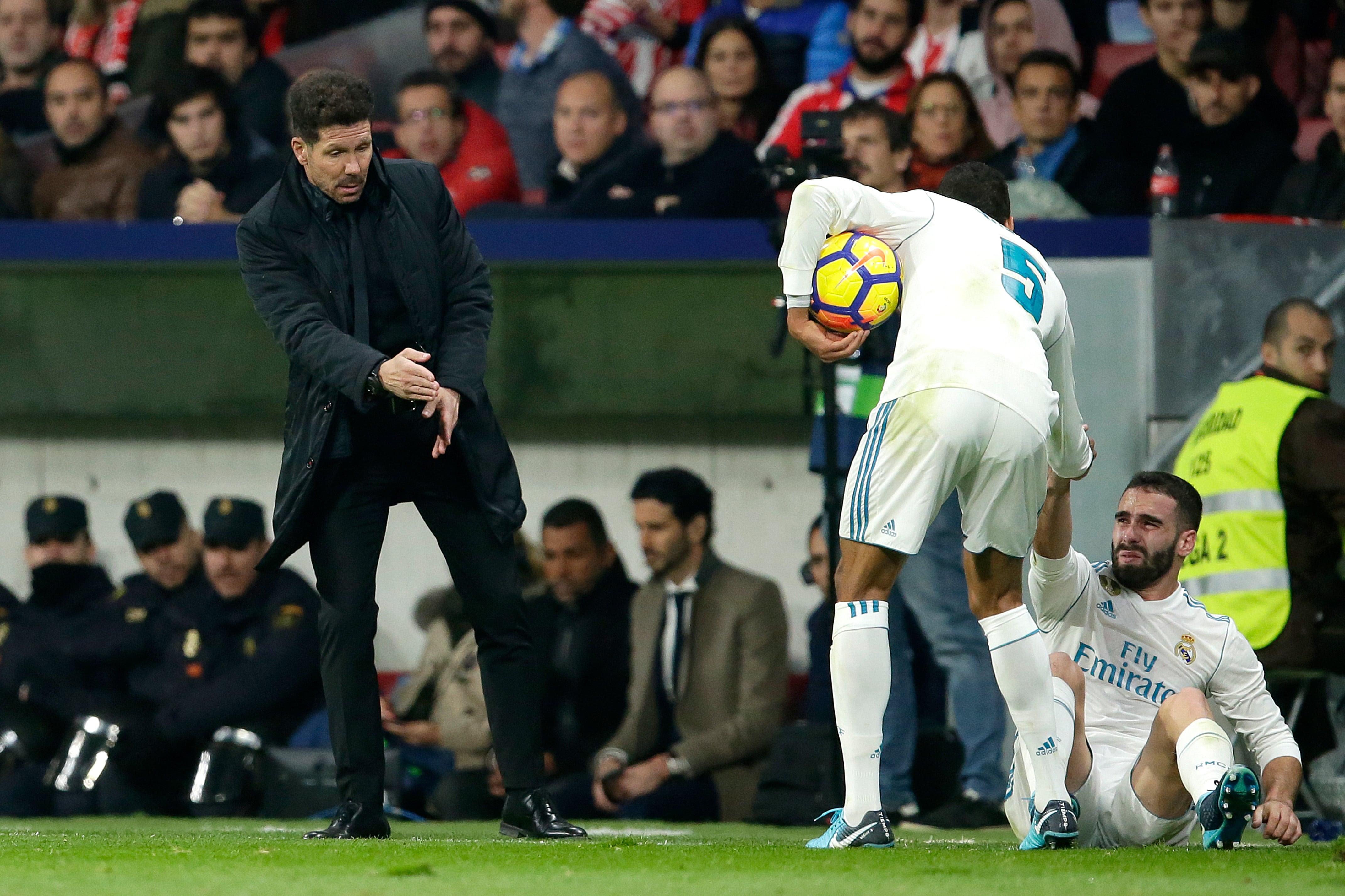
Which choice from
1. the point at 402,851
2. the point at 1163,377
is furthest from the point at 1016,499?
the point at 1163,377

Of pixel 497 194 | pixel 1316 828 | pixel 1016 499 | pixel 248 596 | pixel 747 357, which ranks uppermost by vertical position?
pixel 497 194

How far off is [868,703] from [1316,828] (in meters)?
2.50

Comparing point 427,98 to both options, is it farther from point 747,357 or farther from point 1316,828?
point 1316,828

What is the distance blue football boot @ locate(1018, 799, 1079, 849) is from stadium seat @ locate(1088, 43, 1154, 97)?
18.2 ft

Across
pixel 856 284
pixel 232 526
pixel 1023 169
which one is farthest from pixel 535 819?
pixel 1023 169

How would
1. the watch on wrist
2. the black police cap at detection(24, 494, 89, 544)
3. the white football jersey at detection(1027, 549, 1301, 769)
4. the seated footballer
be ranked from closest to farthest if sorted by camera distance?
1. the watch on wrist
2. the seated footballer
3. the white football jersey at detection(1027, 549, 1301, 769)
4. the black police cap at detection(24, 494, 89, 544)

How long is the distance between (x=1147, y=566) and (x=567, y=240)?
422 centimetres

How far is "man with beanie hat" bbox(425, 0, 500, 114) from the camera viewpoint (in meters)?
10.2

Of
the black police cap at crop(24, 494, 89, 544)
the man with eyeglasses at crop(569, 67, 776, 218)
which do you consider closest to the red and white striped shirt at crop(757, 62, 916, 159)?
the man with eyeglasses at crop(569, 67, 776, 218)

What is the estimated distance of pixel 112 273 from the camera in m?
9.64

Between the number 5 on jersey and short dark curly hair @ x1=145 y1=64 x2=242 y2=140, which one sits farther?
short dark curly hair @ x1=145 y1=64 x2=242 y2=140

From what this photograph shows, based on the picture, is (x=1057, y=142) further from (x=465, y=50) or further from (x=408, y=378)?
(x=408, y=378)

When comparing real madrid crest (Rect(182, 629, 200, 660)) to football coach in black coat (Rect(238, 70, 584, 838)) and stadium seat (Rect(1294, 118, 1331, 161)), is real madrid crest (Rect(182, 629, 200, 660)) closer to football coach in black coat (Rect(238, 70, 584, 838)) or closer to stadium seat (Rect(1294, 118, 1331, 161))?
football coach in black coat (Rect(238, 70, 584, 838))

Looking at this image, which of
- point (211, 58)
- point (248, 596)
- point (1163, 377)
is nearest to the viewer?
point (1163, 377)
